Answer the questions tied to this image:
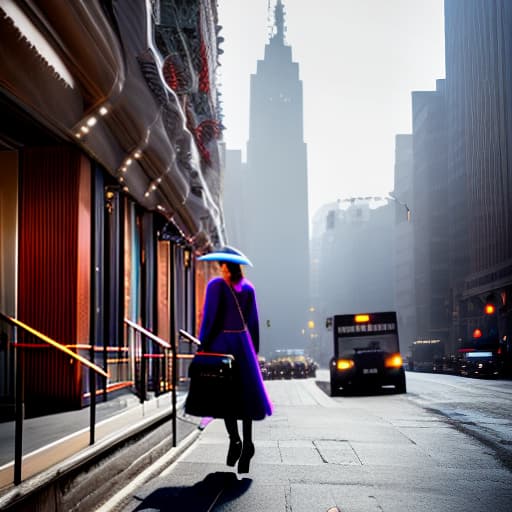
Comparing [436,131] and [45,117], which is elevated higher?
[436,131]

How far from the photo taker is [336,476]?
676cm

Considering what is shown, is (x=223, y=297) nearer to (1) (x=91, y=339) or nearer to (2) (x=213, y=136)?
(1) (x=91, y=339)

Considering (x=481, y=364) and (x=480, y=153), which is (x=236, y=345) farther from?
(x=480, y=153)

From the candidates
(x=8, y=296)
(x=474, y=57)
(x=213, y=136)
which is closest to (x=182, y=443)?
(x=8, y=296)

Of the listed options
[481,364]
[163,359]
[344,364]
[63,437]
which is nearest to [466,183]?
[481,364]

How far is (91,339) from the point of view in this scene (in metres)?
12.1

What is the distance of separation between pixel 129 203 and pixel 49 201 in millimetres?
5106

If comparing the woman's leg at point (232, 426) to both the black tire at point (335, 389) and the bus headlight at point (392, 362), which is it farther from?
the black tire at point (335, 389)

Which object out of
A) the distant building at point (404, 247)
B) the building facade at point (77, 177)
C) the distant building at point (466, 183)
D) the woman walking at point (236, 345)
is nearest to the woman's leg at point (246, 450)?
the woman walking at point (236, 345)

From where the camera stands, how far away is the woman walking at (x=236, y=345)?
21.5 feet

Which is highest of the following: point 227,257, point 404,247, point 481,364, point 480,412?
point 404,247

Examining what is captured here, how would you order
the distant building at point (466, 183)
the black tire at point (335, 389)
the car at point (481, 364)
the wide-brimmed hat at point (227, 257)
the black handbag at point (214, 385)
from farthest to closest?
1. the distant building at point (466, 183)
2. the car at point (481, 364)
3. the black tire at point (335, 389)
4. the wide-brimmed hat at point (227, 257)
5. the black handbag at point (214, 385)

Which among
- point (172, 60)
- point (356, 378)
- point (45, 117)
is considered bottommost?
point (356, 378)

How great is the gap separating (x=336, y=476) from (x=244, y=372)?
4.09 ft
